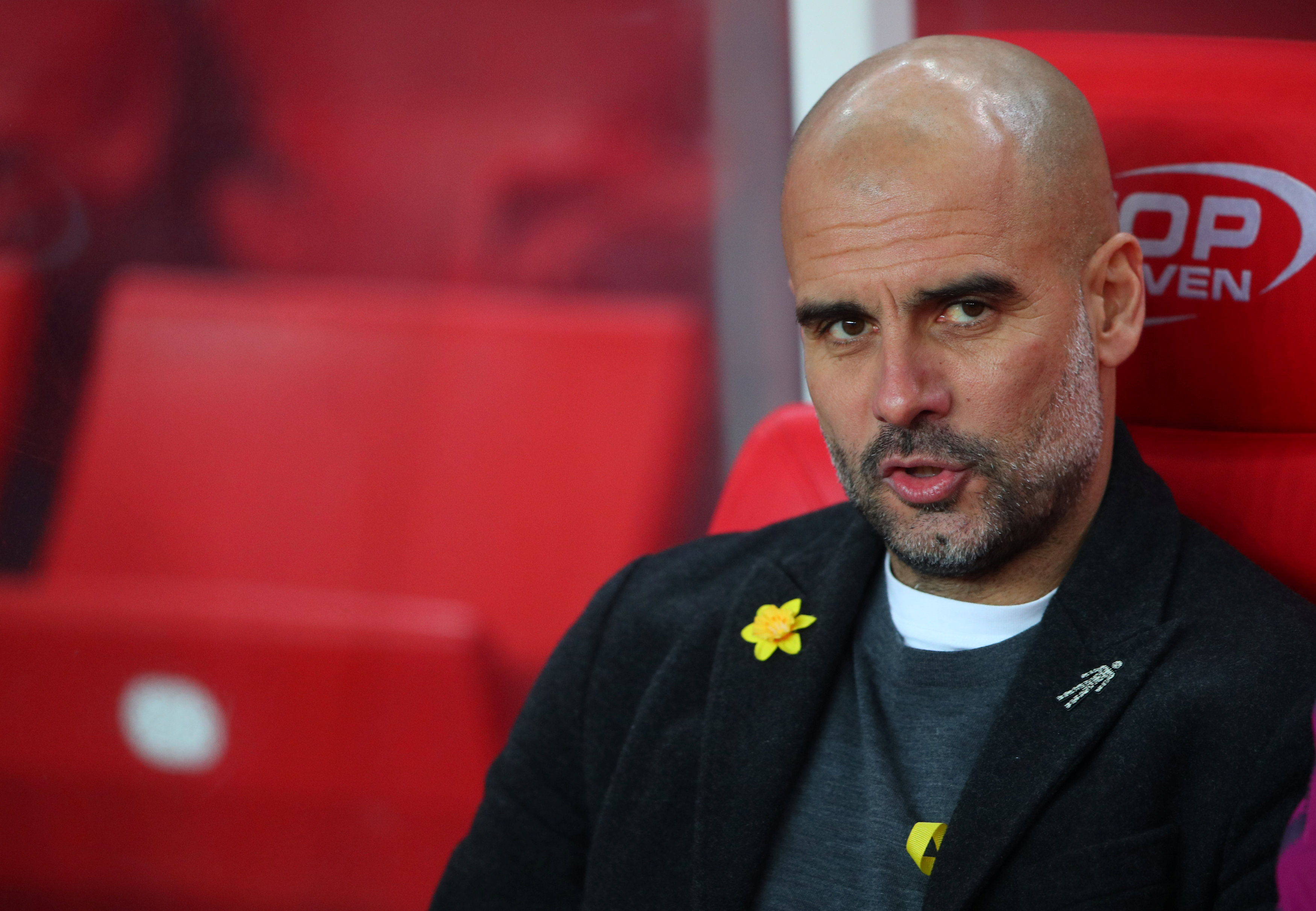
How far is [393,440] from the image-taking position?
1605mm

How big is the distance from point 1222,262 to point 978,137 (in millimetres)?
319

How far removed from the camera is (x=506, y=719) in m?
1.60

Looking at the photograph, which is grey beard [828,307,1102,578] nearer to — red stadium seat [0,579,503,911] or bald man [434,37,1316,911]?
bald man [434,37,1316,911]

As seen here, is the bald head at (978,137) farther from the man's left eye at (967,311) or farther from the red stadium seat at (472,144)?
the red stadium seat at (472,144)

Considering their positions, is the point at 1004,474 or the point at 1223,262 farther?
the point at 1223,262

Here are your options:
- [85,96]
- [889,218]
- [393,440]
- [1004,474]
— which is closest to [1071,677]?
[1004,474]

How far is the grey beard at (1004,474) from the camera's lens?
960 mm

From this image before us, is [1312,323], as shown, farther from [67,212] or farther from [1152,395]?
[67,212]

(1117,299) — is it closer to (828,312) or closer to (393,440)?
(828,312)

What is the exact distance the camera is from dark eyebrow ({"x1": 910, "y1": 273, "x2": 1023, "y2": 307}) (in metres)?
0.94

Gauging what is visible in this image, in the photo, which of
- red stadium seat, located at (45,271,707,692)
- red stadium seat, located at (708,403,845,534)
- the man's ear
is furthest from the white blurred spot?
the man's ear

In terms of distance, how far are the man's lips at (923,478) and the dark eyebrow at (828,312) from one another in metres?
0.13

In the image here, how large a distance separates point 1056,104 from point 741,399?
33.5 inches

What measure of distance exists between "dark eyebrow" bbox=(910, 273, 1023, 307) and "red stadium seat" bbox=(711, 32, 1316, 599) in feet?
0.93
